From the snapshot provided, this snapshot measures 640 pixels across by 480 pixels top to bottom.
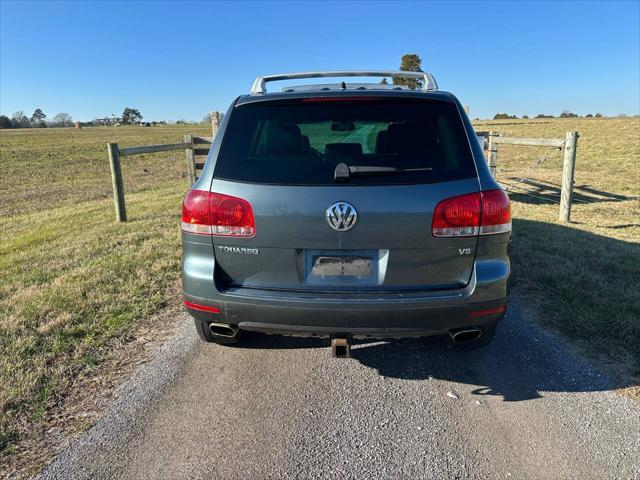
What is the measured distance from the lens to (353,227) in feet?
8.29

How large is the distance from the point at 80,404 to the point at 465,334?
2.34 meters

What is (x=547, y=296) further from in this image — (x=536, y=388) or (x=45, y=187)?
(x=45, y=187)

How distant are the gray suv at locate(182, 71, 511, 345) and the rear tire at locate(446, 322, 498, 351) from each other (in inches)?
11.4

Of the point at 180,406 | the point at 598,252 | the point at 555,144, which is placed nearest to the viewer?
the point at 180,406

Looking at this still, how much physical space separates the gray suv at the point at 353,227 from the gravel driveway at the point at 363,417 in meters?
0.46

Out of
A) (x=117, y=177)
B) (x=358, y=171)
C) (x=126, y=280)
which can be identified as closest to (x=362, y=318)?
(x=358, y=171)

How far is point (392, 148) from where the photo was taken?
270 centimetres

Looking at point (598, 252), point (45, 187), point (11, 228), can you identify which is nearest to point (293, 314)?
point (598, 252)

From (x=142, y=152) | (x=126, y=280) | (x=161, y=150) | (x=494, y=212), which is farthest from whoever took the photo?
(x=161, y=150)

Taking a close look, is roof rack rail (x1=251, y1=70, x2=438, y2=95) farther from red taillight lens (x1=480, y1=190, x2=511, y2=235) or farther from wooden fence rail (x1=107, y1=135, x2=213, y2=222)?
wooden fence rail (x1=107, y1=135, x2=213, y2=222)

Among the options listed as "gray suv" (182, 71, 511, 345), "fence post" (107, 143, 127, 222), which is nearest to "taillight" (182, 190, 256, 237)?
"gray suv" (182, 71, 511, 345)

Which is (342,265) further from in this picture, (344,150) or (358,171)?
(344,150)

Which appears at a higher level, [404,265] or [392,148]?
[392,148]

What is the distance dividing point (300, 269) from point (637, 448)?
1964 millimetres
